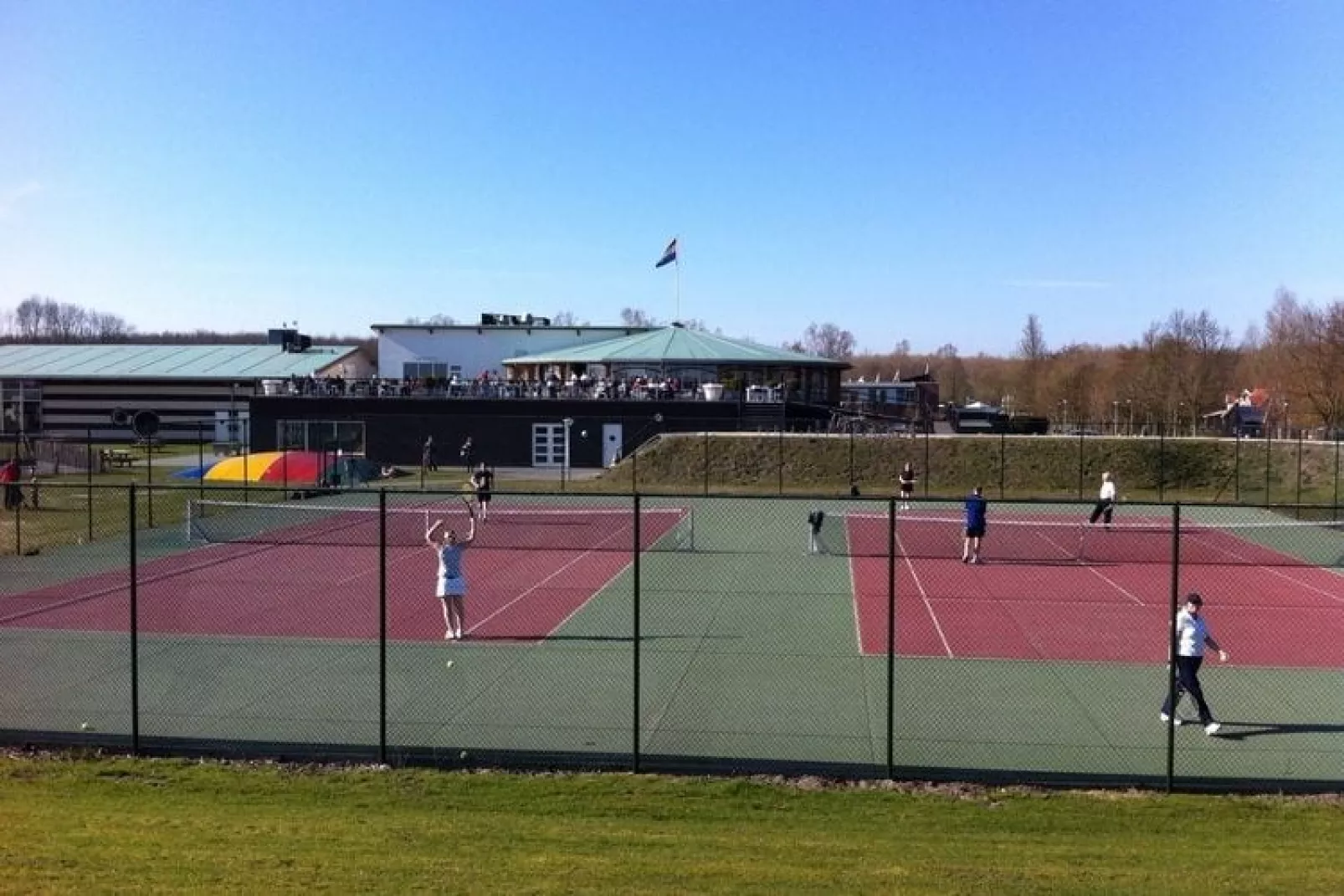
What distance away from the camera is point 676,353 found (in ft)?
230

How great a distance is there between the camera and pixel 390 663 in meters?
15.3

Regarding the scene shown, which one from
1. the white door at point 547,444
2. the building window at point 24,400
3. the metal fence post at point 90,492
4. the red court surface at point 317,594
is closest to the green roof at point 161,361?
the building window at point 24,400

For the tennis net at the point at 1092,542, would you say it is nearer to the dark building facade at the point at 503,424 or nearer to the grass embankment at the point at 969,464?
the grass embankment at the point at 969,464

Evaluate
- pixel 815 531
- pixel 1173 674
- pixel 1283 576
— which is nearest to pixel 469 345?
pixel 815 531

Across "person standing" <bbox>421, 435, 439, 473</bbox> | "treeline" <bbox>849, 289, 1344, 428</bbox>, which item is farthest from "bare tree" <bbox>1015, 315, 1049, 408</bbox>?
"person standing" <bbox>421, 435, 439, 473</bbox>

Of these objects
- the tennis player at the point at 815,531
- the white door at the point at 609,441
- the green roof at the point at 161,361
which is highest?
the green roof at the point at 161,361

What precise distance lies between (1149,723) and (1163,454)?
138 feet

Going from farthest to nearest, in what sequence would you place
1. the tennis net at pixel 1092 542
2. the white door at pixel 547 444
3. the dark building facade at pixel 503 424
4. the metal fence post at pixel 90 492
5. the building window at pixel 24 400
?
the building window at pixel 24 400
the white door at pixel 547 444
the dark building facade at pixel 503 424
the tennis net at pixel 1092 542
the metal fence post at pixel 90 492

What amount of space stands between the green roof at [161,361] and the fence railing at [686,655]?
65422mm

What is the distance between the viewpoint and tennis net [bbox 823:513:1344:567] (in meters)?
27.4

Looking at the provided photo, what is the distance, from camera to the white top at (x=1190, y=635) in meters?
11.8

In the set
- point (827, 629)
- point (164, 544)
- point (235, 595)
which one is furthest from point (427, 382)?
point (827, 629)

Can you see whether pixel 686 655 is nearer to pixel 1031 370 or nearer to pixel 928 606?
pixel 928 606

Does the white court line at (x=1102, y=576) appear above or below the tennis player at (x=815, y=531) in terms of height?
below
